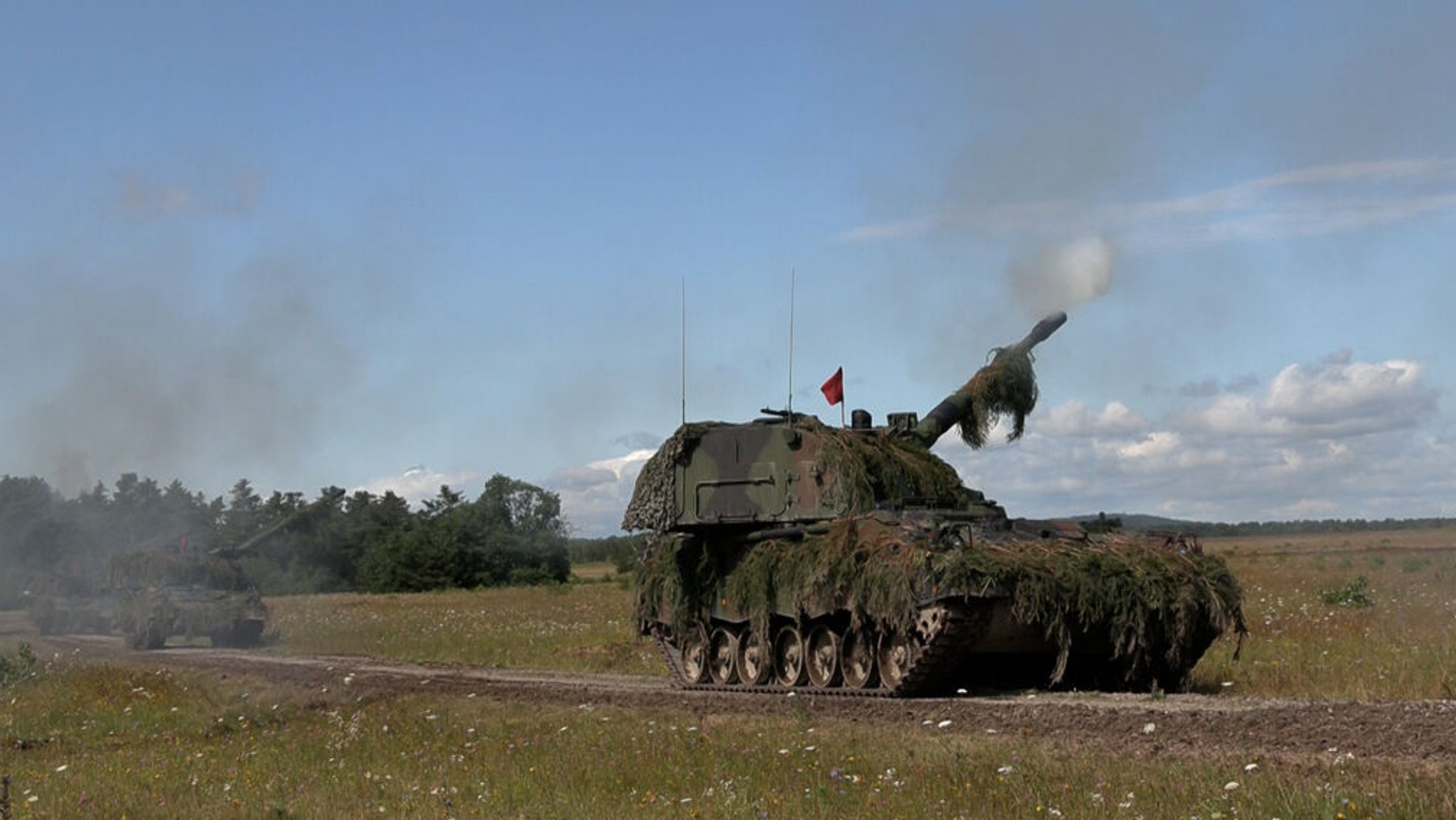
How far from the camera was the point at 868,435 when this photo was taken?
856 inches

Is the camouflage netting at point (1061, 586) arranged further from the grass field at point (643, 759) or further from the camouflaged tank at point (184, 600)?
the camouflaged tank at point (184, 600)

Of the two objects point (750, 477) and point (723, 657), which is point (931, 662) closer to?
point (750, 477)

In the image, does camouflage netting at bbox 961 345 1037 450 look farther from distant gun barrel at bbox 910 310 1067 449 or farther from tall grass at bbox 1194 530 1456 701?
tall grass at bbox 1194 530 1456 701

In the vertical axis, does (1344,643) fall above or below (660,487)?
below

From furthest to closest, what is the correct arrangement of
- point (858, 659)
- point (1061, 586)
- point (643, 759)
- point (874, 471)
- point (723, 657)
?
point (723, 657), point (874, 471), point (858, 659), point (1061, 586), point (643, 759)

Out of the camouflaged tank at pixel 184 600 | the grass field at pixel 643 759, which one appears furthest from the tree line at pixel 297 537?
the grass field at pixel 643 759

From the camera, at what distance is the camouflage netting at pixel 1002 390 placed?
935 inches

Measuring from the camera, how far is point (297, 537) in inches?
2574

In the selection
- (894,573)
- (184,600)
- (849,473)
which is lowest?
(184,600)

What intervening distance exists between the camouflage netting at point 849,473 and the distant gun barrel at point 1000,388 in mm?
1560

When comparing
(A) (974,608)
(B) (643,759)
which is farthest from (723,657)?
→ (B) (643,759)

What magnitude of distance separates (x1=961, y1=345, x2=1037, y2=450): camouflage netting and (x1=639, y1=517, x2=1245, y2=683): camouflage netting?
490 cm

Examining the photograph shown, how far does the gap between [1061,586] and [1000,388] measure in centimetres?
662

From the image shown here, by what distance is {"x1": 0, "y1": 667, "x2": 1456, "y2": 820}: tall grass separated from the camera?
9438mm
